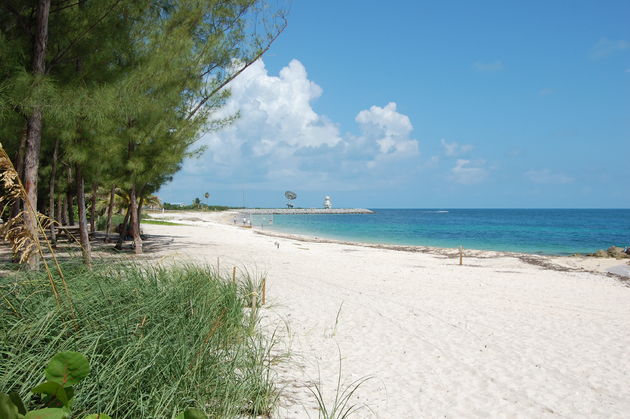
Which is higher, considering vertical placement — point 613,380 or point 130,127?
point 130,127

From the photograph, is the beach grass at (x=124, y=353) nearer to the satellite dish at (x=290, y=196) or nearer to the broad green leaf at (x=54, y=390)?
the broad green leaf at (x=54, y=390)

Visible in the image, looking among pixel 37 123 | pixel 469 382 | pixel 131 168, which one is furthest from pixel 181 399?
pixel 131 168

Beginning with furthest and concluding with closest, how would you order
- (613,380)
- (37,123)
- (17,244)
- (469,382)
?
(37,123), (613,380), (469,382), (17,244)

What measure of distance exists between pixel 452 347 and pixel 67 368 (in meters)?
5.22

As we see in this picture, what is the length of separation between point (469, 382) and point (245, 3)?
560 inches

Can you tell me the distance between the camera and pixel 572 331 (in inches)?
298

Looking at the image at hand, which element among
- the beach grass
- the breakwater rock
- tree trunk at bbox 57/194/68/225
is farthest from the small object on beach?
the breakwater rock

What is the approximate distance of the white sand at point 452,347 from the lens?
176 inches

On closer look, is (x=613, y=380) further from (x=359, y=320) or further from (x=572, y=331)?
(x=359, y=320)

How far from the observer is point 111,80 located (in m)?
8.61

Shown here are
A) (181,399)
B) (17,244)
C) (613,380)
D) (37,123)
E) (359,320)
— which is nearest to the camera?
(17,244)

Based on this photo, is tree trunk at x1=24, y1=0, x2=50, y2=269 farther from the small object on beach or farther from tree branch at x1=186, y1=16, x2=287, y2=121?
the small object on beach

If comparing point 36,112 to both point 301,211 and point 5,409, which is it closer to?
point 5,409

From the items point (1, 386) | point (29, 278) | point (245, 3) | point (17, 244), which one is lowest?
point (1, 386)
